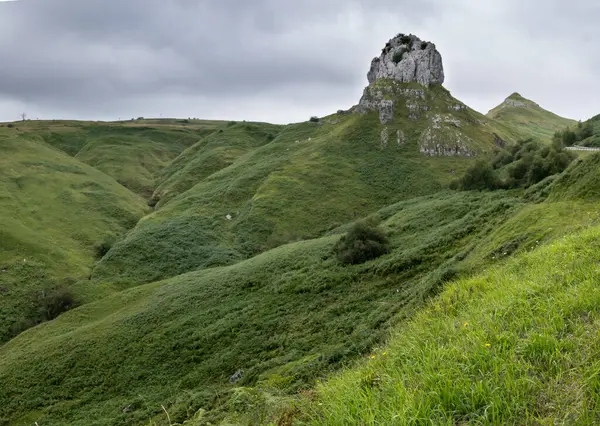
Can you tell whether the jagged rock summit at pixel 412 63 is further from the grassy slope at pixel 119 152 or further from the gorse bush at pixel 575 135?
the grassy slope at pixel 119 152

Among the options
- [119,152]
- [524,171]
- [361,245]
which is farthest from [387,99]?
[119,152]

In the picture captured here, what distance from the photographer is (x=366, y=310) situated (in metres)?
30.4

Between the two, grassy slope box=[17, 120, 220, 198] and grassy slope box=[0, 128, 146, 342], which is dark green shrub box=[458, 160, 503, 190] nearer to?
grassy slope box=[0, 128, 146, 342]

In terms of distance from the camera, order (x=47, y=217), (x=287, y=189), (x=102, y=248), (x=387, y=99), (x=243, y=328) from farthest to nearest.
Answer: (x=387, y=99) < (x=287, y=189) < (x=47, y=217) < (x=102, y=248) < (x=243, y=328)

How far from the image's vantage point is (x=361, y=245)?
42000 mm

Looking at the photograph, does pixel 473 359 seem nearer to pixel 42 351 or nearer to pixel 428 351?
pixel 428 351

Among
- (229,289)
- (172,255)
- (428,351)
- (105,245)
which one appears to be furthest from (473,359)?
(105,245)

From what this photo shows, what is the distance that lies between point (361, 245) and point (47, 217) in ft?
291

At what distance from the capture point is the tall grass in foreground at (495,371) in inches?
189

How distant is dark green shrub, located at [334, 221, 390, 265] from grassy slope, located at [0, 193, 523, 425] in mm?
1409

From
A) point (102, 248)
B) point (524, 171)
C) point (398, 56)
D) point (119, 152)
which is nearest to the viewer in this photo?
point (524, 171)

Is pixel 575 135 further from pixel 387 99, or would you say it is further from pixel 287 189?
pixel 287 189

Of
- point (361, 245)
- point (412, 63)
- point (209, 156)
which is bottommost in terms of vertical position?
point (361, 245)

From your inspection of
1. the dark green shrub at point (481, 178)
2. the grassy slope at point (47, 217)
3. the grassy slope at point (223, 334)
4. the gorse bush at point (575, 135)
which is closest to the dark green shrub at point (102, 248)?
the grassy slope at point (47, 217)
